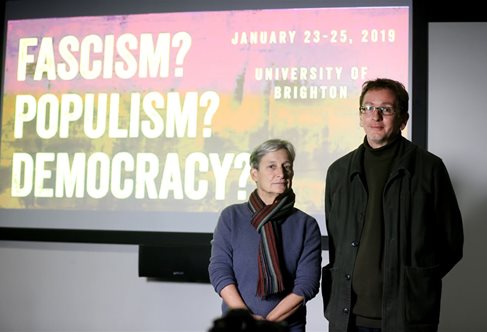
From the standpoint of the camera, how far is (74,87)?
4.04 metres

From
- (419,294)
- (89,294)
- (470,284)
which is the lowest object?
(89,294)

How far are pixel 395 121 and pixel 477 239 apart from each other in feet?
5.64

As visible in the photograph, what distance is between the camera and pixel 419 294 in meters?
2.08

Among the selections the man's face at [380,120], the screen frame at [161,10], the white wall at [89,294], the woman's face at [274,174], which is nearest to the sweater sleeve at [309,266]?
the woman's face at [274,174]

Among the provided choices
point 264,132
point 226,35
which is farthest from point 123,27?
point 264,132

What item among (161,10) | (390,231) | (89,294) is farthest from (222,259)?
(161,10)

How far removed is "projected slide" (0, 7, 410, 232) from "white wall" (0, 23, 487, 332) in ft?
0.69

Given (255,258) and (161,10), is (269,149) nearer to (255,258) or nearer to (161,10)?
(255,258)

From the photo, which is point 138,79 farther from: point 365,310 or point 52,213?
point 365,310

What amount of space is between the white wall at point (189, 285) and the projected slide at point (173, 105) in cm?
21

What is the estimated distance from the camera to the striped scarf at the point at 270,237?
2166 millimetres

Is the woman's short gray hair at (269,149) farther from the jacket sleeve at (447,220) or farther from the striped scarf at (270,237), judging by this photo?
the jacket sleeve at (447,220)

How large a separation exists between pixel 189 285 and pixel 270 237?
5.79 feet

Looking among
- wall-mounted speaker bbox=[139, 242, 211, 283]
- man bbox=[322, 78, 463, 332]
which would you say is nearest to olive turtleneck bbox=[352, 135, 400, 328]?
man bbox=[322, 78, 463, 332]
